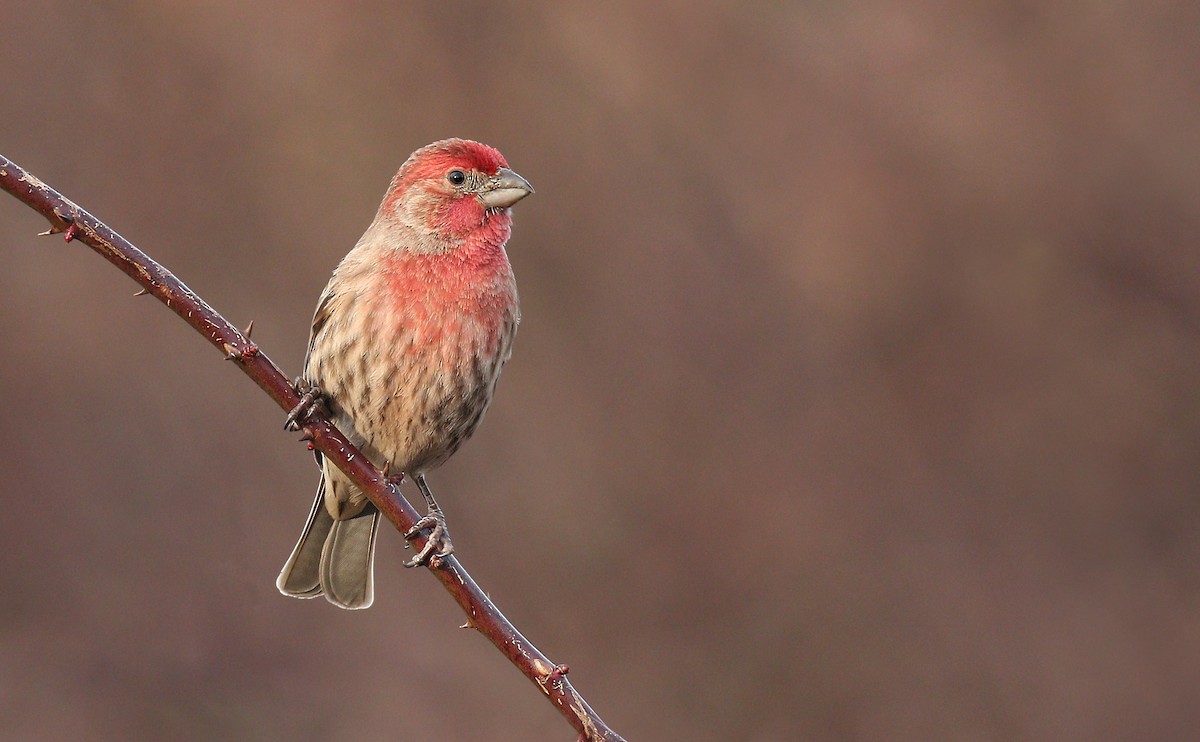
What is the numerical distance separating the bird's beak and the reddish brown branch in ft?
4.05

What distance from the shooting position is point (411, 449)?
418 centimetres

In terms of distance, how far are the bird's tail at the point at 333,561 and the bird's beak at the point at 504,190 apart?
1.20 meters

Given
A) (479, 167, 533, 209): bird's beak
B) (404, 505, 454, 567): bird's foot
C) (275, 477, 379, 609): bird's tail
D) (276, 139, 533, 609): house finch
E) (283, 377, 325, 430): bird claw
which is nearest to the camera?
(404, 505, 454, 567): bird's foot

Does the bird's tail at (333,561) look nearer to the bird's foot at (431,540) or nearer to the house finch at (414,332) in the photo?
the house finch at (414,332)

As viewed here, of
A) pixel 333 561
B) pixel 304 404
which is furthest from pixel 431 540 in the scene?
pixel 333 561

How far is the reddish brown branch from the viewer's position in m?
2.73

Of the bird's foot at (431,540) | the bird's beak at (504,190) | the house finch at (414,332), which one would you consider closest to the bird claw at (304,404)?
the house finch at (414,332)

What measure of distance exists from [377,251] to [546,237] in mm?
4939

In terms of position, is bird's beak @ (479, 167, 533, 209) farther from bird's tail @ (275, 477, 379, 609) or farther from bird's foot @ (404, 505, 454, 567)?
bird's tail @ (275, 477, 379, 609)

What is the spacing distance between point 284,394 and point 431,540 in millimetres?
600

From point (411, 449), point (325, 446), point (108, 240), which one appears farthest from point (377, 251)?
point (108, 240)

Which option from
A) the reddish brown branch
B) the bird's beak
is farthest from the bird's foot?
the bird's beak

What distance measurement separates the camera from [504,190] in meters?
4.21

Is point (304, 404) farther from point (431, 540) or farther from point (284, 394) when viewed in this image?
point (431, 540)
